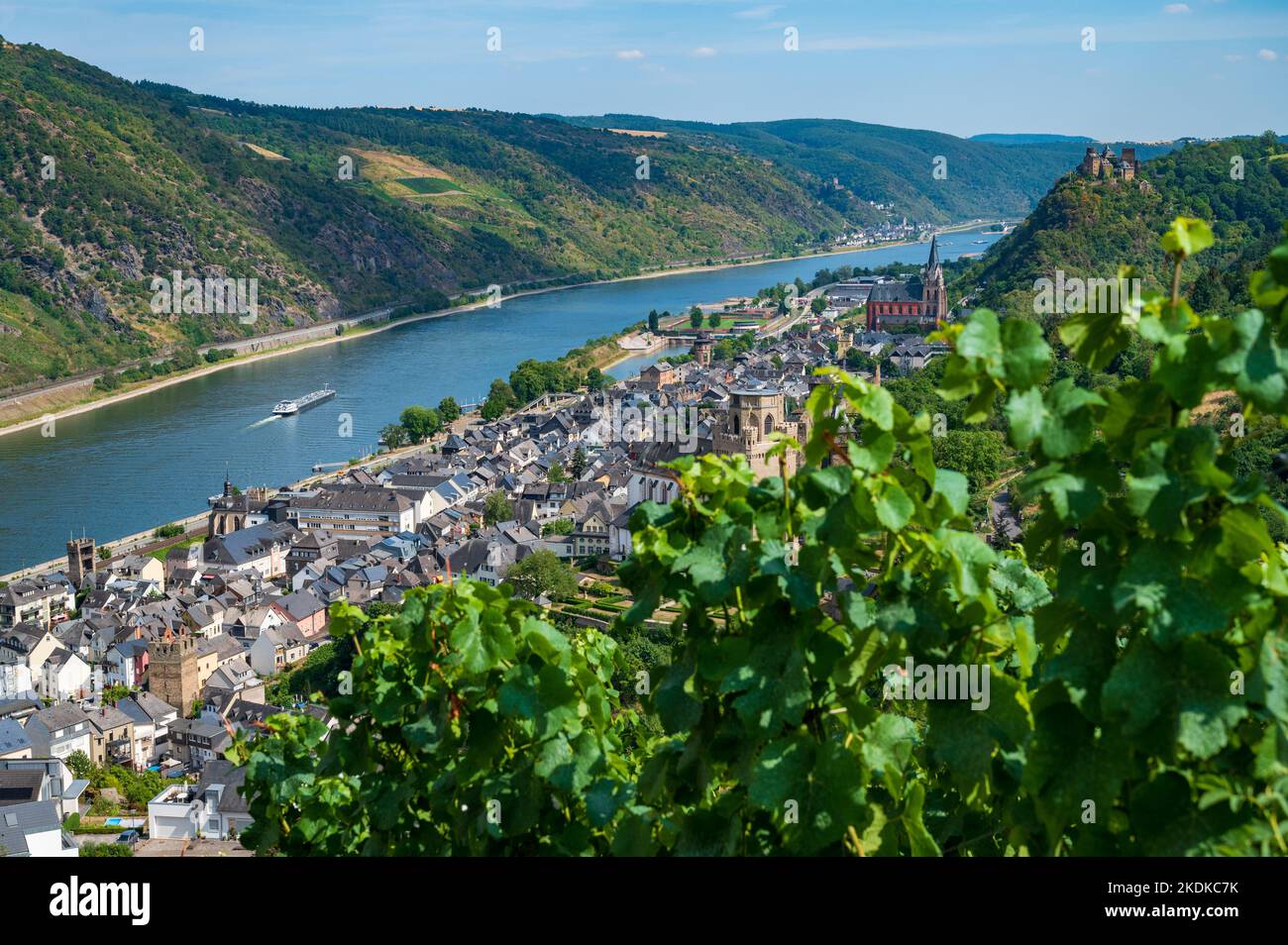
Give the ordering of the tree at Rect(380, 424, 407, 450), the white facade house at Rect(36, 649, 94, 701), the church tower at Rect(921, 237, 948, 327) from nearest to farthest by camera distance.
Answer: the white facade house at Rect(36, 649, 94, 701)
the tree at Rect(380, 424, 407, 450)
the church tower at Rect(921, 237, 948, 327)

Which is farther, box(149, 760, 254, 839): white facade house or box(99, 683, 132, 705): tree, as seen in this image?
box(99, 683, 132, 705): tree

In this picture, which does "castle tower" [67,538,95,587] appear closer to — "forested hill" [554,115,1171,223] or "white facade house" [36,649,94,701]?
"white facade house" [36,649,94,701]

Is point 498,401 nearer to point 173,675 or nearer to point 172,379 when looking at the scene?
point 172,379

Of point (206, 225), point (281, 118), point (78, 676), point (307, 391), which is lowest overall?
point (78, 676)

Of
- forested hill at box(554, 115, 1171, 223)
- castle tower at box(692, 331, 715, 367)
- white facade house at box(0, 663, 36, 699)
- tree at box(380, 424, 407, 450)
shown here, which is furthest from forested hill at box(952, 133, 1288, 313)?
forested hill at box(554, 115, 1171, 223)

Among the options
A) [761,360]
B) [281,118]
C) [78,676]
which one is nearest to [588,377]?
[761,360]

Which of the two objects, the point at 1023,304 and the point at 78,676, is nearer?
the point at 78,676

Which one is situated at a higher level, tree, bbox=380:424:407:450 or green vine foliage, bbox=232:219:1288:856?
green vine foliage, bbox=232:219:1288:856

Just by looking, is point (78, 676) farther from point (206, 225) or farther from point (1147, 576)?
point (206, 225)
